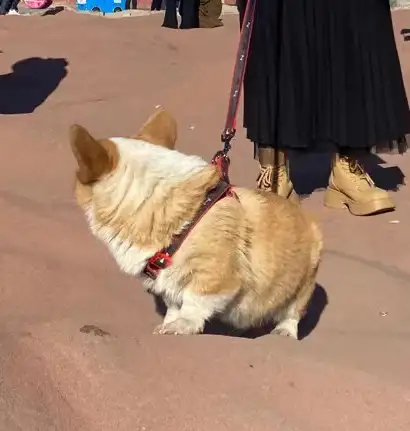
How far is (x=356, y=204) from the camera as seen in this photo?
5.93 meters

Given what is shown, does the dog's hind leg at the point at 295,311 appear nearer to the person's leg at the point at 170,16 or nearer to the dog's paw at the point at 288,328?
the dog's paw at the point at 288,328

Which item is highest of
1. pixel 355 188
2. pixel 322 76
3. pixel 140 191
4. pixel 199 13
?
pixel 140 191

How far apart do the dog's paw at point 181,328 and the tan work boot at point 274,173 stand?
2.41 meters

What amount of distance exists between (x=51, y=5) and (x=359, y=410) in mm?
18439

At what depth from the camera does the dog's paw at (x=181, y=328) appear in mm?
3347

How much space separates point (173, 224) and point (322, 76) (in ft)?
8.74

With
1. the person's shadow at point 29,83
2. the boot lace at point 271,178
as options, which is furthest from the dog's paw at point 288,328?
the person's shadow at point 29,83

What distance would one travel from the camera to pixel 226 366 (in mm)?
2967

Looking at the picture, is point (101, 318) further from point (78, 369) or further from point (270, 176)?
point (270, 176)

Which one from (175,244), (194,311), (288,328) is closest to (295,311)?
(288,328)

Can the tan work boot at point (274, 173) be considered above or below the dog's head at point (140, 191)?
below

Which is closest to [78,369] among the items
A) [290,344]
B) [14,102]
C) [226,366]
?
[226,366]

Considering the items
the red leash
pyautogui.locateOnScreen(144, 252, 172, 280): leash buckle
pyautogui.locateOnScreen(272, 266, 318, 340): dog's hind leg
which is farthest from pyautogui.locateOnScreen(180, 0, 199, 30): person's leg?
pyautogui.locateOnScreen(144, 252, 172, 280): leash buckle

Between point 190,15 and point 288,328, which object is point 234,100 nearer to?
point 288,328
